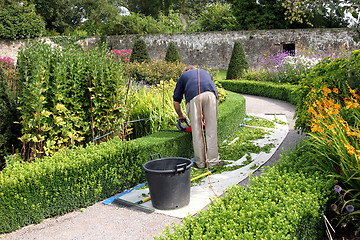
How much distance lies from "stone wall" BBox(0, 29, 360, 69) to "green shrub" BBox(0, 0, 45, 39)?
1167mm

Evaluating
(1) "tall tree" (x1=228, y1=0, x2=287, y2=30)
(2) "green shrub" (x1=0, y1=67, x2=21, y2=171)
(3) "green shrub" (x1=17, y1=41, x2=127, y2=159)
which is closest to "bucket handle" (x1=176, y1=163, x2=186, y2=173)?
(3) "green shrub" (x1=17, y1=41, x2=127, y2=159)

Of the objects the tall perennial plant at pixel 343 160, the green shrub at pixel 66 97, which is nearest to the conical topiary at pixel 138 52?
the green shrub at pixel 66 97

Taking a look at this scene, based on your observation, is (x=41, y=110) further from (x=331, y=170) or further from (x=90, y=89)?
(x=331, y=170)

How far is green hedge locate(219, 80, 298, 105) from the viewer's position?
11605 millimetres

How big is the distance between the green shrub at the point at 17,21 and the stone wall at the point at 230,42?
3.83ft

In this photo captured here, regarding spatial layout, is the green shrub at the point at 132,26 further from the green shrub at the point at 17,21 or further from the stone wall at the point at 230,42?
the green shrub at the point at 17,21

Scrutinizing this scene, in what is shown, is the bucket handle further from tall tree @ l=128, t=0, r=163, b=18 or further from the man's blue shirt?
tall tree @ l=128, t=0, r=163, b=18

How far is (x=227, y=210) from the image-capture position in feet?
7.79

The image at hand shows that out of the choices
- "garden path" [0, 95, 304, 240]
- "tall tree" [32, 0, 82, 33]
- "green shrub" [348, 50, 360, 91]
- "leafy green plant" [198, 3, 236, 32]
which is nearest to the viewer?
"garden path" [0, 95, 304, 240]

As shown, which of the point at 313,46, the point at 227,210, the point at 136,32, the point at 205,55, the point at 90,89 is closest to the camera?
the point at 227,210

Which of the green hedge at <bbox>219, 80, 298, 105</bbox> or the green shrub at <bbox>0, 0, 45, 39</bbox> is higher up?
the green shrub at <bbox>0, 0, 45, 39</bbox>

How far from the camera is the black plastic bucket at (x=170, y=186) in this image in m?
3.50

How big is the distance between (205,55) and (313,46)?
7647mm

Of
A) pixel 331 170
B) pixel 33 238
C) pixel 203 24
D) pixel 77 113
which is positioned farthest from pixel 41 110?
pixel 203 24
